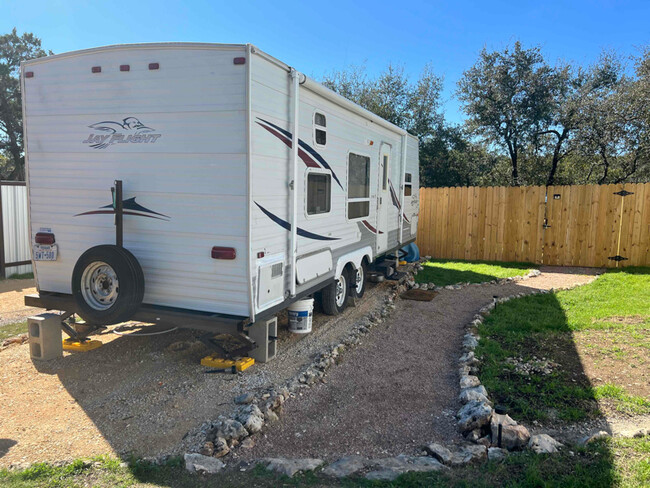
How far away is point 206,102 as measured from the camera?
4.47m

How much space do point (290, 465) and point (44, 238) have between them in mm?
3700

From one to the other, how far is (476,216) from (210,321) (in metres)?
10.2

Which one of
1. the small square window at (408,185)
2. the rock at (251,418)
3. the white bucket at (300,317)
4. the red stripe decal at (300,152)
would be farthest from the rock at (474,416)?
the small square window at (408,185)

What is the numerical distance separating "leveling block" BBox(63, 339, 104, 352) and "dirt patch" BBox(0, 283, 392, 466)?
82 millimetres

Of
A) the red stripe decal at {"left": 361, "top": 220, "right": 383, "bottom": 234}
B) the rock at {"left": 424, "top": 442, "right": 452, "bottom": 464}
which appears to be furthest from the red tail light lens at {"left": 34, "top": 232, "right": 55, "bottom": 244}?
the red stripe decal at {"left": 361, "top": 220, "right": 383, "bottom": 234}

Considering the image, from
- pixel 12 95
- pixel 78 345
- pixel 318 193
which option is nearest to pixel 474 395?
pixel 318 193

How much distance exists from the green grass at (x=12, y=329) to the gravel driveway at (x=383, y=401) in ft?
13.7

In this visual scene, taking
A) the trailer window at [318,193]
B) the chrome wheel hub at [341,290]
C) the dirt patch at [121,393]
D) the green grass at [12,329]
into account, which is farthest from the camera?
the chrome wheel hub at [341,290]

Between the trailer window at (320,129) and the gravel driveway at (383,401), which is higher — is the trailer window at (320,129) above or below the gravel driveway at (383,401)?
above

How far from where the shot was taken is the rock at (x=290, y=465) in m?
3.22

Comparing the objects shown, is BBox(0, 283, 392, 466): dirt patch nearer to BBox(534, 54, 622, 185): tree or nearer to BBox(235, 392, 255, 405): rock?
BBox(235, 392, 255, 405): rock

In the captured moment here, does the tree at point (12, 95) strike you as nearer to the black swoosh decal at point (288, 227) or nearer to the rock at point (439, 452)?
the black swoosh decal at point (288, 227)

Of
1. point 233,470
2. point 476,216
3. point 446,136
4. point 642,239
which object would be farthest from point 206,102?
point 446,136

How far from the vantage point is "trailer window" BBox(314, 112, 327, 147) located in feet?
19.1
